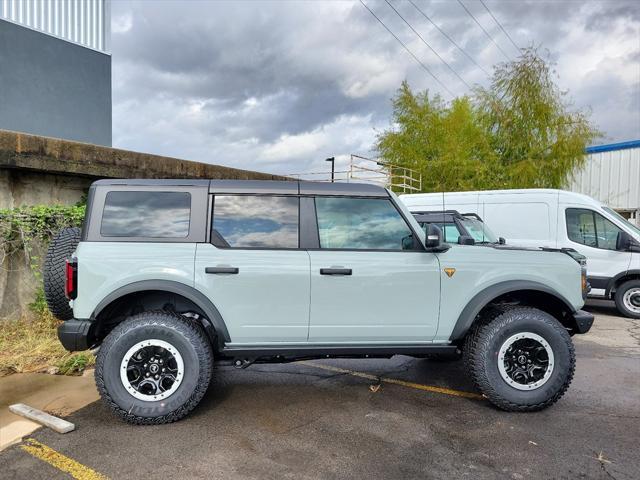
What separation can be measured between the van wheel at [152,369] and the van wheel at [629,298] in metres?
7.79

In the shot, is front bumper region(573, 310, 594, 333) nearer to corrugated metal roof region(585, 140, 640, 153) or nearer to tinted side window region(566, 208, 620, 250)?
tinted side window region(566, 208, 620, 250)

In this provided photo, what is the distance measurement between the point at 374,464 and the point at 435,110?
18845 mm

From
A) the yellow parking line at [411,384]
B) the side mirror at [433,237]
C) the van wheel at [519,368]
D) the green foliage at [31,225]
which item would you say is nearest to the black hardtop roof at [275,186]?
the side mirror at [433,237]

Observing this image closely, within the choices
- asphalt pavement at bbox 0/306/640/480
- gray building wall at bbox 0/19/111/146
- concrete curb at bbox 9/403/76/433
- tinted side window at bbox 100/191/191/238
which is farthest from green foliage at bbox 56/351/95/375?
gray building wall at bbox 0/19/111/146

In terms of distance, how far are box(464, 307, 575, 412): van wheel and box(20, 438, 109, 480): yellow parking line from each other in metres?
2.77

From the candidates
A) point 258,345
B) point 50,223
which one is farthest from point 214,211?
point 50,223

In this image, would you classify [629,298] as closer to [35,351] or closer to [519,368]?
[519,368]

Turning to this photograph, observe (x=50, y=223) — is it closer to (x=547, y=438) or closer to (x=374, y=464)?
(x=374, y=464)

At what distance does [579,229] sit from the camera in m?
8.73

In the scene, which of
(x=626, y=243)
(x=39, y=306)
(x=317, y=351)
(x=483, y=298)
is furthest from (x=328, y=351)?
(x=626, y=243)

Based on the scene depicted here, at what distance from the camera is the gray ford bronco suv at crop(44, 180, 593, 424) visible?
3.46 metres

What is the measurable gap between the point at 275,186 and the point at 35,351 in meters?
3.26

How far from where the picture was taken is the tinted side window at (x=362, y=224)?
3.76 metres

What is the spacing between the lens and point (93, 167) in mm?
6457
